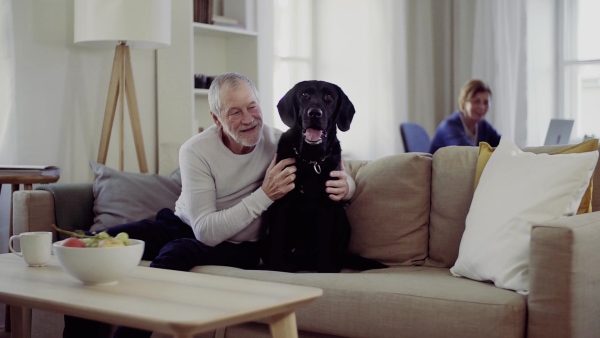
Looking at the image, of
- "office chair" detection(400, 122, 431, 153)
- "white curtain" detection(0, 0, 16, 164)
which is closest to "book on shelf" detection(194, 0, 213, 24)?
"white curtain" detection(0, 0, 16, 164)

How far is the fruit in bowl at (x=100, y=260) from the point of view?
1.56 meters

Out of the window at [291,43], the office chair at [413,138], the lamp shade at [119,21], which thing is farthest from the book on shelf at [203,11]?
the office chair at [413,138]

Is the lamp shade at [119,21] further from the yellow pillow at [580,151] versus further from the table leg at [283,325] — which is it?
the table leg at [283,325]

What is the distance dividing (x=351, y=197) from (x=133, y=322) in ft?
4.48

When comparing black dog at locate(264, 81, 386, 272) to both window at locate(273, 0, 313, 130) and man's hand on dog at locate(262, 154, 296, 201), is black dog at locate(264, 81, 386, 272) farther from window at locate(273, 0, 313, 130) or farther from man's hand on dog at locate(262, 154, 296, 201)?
window at locate(273, 0, 313, 130)

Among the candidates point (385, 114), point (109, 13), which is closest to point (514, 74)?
point (385, 114)

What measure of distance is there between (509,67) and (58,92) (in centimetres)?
334

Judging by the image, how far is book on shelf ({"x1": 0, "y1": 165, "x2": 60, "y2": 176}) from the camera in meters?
3.07

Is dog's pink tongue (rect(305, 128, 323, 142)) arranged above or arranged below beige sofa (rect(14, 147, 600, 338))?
above

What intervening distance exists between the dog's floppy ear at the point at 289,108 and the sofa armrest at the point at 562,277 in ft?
3.10

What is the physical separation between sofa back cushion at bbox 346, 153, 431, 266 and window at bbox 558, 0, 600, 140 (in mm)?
3363

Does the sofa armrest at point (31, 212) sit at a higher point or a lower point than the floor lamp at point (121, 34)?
lower

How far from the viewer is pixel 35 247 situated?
188 centimetres

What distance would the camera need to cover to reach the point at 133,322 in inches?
51.4
